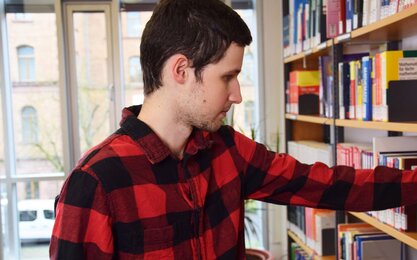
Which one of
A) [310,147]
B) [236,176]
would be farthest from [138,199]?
[310,147]

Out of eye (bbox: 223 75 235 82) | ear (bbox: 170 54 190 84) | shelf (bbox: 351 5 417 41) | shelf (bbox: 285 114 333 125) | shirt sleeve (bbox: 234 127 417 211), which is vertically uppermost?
shelf (bbox: 351 5 417 41)

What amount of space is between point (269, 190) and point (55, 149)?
2742mm

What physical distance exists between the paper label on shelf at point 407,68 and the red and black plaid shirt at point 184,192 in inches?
18.0

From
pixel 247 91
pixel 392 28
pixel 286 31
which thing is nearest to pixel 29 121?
pixel 247 91

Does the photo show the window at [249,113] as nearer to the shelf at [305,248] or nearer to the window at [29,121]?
the shelf at [305,248]

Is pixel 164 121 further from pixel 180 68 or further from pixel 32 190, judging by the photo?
pixel 32 190

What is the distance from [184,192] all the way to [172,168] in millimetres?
68

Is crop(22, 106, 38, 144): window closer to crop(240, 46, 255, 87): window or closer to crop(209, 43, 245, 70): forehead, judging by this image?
crop(240, 46, 255, 87): window

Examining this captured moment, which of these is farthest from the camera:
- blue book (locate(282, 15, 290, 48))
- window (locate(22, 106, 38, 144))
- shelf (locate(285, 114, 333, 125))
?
window (locate(22, 106, 38, 144))

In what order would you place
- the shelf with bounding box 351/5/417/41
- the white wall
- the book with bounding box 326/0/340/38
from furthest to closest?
the white wall, the book with bounding box 326/0/340/38, the shelf with bounding box 351/5/417/41

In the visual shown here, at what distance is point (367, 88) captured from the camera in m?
1.73

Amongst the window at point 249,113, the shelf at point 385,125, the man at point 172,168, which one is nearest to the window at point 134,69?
the window at point 249,113

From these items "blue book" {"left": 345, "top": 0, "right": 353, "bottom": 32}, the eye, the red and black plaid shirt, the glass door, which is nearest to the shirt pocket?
the red and black plaid shirt

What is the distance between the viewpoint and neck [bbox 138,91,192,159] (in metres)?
1.11
